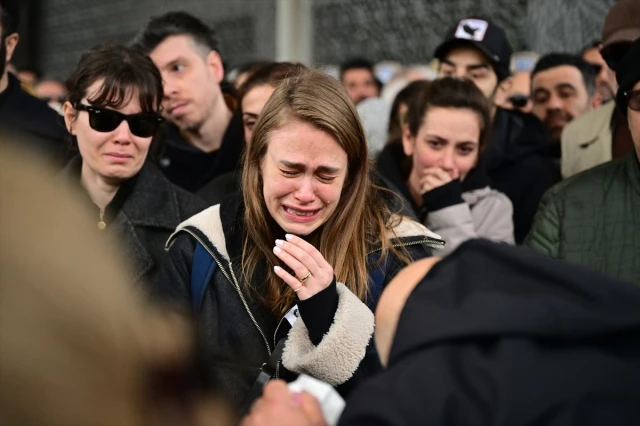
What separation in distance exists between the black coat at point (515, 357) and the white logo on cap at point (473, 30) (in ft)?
11.1

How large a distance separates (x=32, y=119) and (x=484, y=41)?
2.38 meters

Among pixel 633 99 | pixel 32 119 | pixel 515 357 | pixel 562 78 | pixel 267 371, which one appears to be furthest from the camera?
pixel 562 78

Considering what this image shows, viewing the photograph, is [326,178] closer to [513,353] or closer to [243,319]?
[243,319]

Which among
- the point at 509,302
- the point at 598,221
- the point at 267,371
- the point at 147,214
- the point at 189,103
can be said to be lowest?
the point at 267,371

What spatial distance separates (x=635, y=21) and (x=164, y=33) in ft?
7.88

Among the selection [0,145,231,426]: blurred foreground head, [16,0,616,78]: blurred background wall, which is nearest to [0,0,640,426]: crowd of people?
[0,145,231,426]: blurred foreground head

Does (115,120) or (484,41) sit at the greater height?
(484,41)

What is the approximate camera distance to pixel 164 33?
15.7ft

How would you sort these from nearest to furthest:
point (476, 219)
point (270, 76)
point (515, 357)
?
point (515, 357) → point (270, 76) → point (476, 219)

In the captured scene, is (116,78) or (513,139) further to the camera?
(513,139)

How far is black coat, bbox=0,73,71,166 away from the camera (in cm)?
402

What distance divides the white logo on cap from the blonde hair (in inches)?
82.4

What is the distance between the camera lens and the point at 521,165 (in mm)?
4395

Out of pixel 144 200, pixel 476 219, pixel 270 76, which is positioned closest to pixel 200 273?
pixel 144 200
